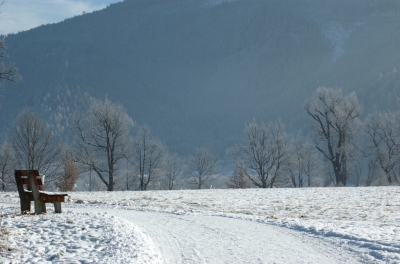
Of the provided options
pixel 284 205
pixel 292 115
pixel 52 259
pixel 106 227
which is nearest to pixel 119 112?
pixel 284 205

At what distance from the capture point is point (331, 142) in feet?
147

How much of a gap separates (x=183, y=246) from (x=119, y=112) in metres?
36.4

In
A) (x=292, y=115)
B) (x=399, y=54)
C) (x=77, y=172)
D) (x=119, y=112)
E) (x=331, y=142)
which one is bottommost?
(x=77, y=172)

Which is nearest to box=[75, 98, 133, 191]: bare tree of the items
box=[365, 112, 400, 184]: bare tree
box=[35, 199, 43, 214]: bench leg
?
box=[35, 199, 43, 214]: bench leg

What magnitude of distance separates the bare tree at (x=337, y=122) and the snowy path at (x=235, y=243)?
32970 mm

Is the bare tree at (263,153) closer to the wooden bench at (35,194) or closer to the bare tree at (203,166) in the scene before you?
the bare tree at (203,166)

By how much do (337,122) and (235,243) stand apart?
37188 millimetres

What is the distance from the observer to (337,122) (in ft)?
143

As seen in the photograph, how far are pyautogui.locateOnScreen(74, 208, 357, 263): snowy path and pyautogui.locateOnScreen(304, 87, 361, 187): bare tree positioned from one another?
3297 centimetres

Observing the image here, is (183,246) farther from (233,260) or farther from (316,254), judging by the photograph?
(316,254)

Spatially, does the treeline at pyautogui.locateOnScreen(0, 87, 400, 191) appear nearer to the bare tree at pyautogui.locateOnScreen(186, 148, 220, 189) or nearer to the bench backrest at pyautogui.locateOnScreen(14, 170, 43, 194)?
the bare tree at pyautogui.locateOnScreen(186, 148, 220, 189)

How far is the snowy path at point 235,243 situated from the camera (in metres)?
7.73

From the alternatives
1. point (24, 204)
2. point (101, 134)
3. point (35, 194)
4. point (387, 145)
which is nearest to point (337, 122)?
point (387, 145)

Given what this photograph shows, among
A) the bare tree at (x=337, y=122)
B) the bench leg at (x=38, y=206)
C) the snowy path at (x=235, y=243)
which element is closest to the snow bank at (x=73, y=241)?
the snowy path at (x=235, y=243)
